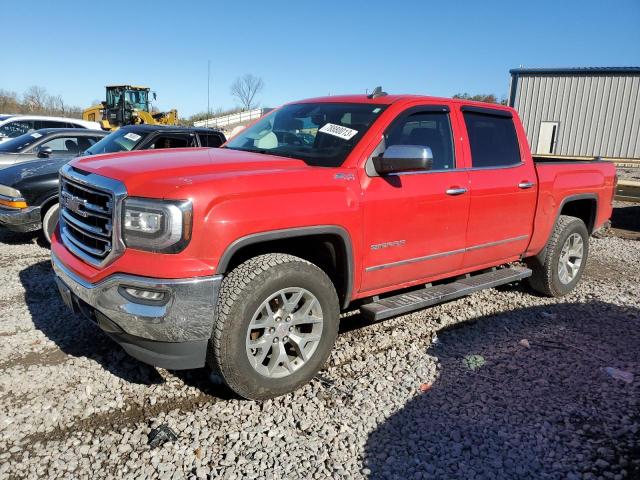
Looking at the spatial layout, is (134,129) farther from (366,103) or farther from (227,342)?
(227,342)

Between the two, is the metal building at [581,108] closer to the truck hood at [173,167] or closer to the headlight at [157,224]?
the truck hood at [173,167]

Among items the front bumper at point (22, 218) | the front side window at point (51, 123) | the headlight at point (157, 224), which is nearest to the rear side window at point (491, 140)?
the headlight at point (157, 224)

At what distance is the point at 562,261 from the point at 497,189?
5.74 feet

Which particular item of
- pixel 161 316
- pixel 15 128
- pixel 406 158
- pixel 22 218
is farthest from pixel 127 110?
pixel 161 316

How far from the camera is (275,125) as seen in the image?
14.3 ft

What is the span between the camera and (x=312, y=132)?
3920mm

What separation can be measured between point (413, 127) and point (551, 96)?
24505mm

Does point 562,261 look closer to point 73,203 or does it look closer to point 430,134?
point 430,134

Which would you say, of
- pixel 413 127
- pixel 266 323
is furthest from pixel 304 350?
pixel 413 127

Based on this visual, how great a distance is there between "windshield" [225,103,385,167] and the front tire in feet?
2.93

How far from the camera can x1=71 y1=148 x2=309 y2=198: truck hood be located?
2.76 m

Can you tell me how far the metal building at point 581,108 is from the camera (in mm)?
23672

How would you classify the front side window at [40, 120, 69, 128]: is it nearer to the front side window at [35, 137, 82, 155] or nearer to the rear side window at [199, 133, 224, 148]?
the front side window at [35, 137, 82, 155]

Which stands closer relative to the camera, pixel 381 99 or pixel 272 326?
pixel 272 326
